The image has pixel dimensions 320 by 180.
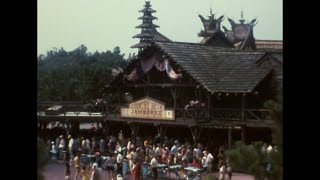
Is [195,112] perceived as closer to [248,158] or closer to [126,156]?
[126,156]

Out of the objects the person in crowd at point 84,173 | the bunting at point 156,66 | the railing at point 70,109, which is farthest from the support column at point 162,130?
the person in crowd at point 84,173

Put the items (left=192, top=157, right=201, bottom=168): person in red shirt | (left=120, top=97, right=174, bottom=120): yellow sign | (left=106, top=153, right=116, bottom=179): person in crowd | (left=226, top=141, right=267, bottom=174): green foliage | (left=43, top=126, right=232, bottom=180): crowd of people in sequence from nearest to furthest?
(left=226, top=141, right=267, bottom=174): green foliage, (left=192, top=157, right=201, bottom=168): person in red shirt, (left=43, top=126, right=232, bottom=180): crowd of people, (left=106, top=153, right=116, bottom=179): person in crowd, (left=120, top=97, right=174, bottom=120): yellow sign

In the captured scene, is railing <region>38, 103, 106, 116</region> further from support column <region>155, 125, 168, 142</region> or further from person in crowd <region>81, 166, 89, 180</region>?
support column <region>155, 125, 168, 142</region>

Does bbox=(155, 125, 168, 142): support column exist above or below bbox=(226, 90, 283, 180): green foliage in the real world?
below

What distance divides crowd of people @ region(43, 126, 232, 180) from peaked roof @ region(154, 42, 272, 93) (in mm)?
1155

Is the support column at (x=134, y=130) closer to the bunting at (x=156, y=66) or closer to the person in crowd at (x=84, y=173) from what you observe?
the bunting at (x=156, y=66)

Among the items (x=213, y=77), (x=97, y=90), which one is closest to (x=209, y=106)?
(x=213, y=77)

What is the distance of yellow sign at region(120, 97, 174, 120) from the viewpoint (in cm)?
1069

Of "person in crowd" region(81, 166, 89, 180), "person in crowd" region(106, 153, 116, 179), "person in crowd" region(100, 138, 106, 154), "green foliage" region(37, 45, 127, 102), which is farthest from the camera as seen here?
"person in crowd" region(100, 138, 106, 154)

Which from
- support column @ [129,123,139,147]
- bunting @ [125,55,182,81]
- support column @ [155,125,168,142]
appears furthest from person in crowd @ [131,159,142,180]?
bunting @ [125,55,182,81]

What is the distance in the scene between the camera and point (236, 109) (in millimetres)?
9719

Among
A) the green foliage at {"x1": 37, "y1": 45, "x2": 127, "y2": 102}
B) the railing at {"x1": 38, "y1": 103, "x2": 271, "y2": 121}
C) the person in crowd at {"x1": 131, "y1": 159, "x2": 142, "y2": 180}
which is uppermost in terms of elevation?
the green foliage at {"x1": 37, "y1": 45, "x2": 127, "y2": 102}
